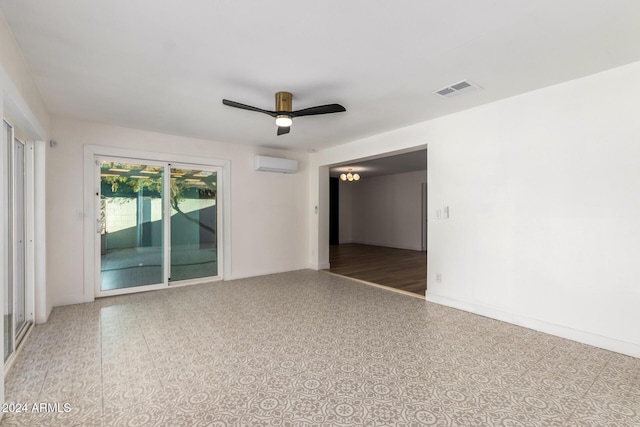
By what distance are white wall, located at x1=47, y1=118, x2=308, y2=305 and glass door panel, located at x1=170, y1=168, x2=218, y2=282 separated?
0.32 metres

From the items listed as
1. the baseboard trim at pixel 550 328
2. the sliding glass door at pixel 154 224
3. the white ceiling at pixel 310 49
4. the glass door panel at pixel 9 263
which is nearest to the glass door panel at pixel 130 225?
the sliding glass door at pixel 154 224

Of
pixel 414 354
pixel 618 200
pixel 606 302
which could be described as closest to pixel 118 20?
pixel 414 354

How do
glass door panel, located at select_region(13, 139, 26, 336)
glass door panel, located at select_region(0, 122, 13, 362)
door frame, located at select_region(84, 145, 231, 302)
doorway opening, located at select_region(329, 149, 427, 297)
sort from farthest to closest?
1. doorway opening, located at select_region(329, 149, 427, 297)
2. door frame, located at select_region(84, 145, 231, 302)
3. glass door panel, located at select_region(13, 139, 26, 336)
4. glass door panel, located at select_region(0, 122, 13, 362)

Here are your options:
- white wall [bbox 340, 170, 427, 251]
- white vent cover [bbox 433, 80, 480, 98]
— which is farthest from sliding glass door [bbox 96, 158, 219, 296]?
white wall [bbox 340, 170, 427, 251]

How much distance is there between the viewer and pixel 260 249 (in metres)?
5.89

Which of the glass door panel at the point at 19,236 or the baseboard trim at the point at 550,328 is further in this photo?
the glass door panel at the point at 19,236

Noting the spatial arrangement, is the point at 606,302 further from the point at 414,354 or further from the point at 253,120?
the point at 253,120

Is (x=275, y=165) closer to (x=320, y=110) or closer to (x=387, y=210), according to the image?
(x=320, y=110)

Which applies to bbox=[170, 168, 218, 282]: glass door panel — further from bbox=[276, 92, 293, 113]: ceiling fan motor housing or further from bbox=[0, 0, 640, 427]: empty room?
bbox=[276, 92, 293, 113]: ceiling fan motor housing

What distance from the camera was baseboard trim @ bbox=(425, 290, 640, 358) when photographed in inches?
106

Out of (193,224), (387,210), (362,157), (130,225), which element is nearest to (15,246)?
(130,225)

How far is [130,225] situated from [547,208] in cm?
539

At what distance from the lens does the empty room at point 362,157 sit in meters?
2.00

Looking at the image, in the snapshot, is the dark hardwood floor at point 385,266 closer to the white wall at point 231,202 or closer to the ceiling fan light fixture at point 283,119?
the white wall at point 231,202
